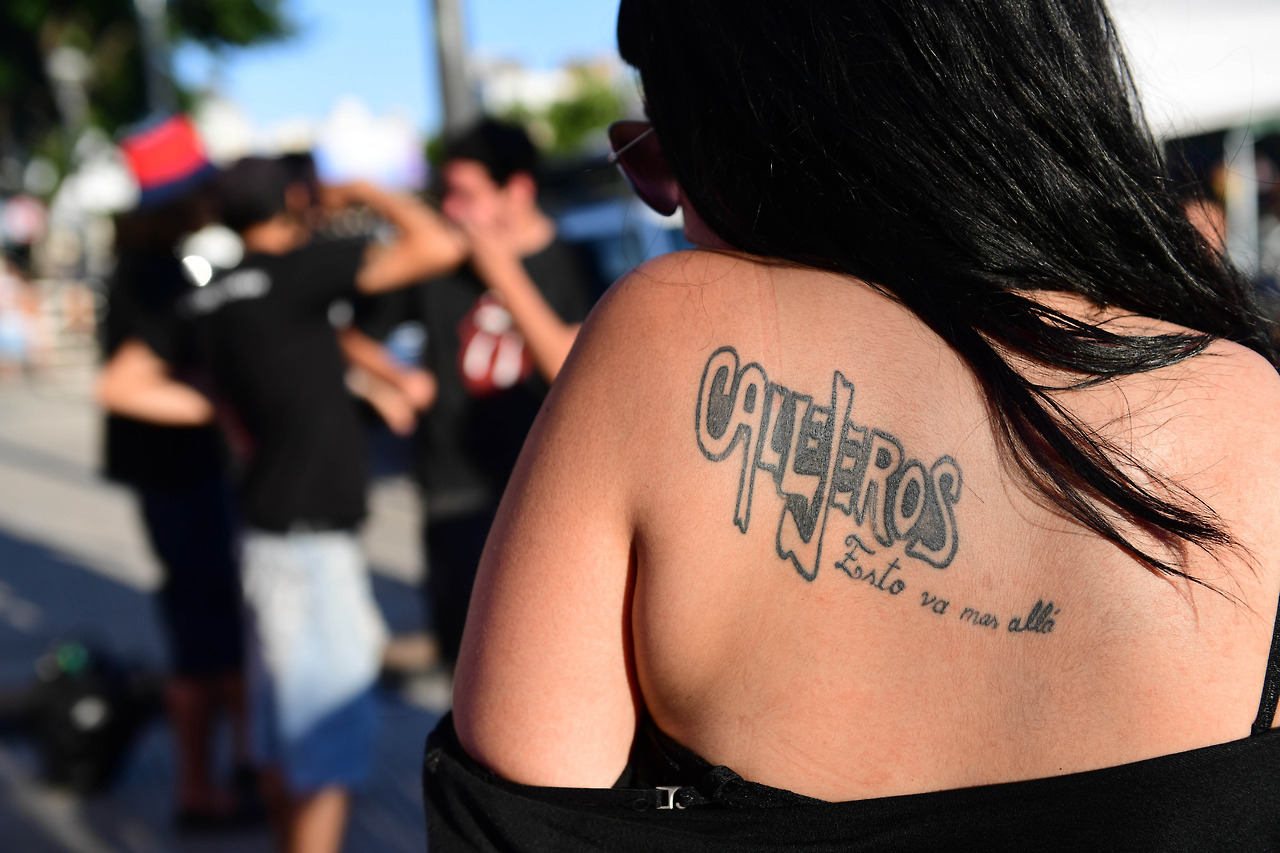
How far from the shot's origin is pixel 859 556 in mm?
1011

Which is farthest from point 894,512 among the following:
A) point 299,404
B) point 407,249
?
point 299,404

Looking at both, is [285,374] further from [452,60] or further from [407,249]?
[452,60]

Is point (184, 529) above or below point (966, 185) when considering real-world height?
below

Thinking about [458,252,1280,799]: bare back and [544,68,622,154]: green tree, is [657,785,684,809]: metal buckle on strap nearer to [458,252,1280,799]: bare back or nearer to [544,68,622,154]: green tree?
[458,252,1280,799]: bare back

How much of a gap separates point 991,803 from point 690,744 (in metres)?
0.29

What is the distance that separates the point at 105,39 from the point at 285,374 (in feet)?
101

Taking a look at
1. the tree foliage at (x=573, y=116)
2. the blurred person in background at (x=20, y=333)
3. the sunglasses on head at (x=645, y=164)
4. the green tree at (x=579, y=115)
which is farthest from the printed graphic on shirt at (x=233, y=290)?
the green tree at (x=579, y=115)

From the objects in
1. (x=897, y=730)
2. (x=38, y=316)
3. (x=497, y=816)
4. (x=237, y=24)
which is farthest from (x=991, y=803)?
(x=237, y=24)

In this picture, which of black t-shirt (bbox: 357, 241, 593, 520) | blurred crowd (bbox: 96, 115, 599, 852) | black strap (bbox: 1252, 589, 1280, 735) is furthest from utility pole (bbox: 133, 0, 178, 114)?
black strap (bbox: 1252, 589, 1280, 735)

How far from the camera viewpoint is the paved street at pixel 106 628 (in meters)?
3.71

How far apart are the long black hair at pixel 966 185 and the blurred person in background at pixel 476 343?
2421 millimetres

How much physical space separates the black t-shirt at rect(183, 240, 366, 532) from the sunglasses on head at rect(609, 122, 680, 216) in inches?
76.7

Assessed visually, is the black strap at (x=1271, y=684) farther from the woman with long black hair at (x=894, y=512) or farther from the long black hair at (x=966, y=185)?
the long black hair at (x=966, y=185)

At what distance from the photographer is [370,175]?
14.7 ft
